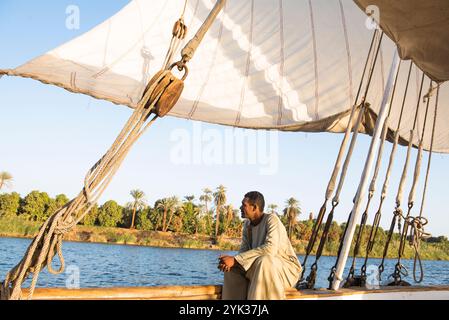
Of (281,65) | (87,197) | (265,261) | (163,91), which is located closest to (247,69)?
(281,65)

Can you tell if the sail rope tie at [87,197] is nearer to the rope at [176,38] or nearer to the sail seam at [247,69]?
the rope at [176,38]

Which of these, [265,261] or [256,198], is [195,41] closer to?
[256,198]

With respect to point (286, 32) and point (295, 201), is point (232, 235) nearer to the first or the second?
point (295, 201)

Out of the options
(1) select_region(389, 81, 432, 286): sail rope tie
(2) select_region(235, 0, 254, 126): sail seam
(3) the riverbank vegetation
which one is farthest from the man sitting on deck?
(3) the riverbank vegetation

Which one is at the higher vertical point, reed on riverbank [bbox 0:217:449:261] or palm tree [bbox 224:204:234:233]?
palm tree [bbox 224:204:234:233]

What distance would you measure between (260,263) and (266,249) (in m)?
0.14

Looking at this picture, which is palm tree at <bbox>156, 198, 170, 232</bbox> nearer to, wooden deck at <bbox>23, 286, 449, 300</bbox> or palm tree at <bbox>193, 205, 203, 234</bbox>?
palm tree at <bbox>193, 205, 203, 234</bbox>

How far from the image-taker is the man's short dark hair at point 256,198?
294cm

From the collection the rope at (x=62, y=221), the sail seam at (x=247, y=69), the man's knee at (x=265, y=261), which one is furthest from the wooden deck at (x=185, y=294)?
the sail seam at (x=247, y=69)

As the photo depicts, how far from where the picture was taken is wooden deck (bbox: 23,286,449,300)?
2026mm

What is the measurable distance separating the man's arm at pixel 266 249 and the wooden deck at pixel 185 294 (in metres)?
0.32

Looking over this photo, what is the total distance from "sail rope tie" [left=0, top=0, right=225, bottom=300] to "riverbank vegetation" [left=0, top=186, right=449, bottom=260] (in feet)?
193

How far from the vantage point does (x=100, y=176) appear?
1.75 meters
